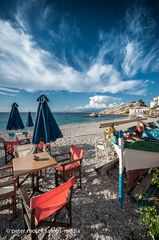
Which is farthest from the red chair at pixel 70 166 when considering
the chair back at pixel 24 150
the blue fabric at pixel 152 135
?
the blue fabric at pixel 152 135

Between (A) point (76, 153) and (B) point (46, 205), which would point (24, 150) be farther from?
(B) point (46, 205)

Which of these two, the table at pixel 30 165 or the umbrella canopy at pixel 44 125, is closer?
the table at pixel 30 165

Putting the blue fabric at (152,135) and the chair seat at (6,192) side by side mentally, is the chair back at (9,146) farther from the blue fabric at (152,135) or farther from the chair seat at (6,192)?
the blue fabric at (152,135)

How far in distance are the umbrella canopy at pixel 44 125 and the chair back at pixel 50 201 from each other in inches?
70.6

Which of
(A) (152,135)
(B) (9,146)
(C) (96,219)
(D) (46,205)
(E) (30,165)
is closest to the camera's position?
(D) (46,205)

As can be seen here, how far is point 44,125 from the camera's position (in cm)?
379

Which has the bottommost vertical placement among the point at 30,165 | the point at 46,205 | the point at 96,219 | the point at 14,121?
the point at 96,219

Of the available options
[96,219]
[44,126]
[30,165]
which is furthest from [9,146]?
[96,219]

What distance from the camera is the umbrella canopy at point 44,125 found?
3777mm

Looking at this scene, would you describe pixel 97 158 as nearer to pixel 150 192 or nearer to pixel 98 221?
pixel 150 192

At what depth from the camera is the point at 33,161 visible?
348 centimetres

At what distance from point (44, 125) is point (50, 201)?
2.15m

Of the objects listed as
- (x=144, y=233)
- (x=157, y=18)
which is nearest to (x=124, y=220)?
(x=144, y=233)

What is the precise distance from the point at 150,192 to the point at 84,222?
1750 millimetres
